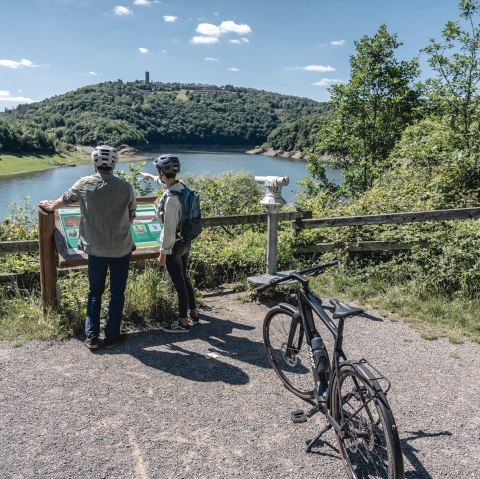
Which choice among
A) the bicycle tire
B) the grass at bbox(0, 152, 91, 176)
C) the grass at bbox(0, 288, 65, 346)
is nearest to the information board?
the grass at bbox(0, 288, 65, 346)

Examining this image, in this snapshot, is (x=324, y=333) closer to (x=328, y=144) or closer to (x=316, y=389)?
(x=316, y=389)

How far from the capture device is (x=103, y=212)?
14.0ft

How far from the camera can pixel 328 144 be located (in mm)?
18844

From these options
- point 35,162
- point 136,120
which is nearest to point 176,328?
point 35,162

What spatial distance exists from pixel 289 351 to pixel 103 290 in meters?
1.89

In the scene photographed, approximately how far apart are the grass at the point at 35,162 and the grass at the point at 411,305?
74.3m

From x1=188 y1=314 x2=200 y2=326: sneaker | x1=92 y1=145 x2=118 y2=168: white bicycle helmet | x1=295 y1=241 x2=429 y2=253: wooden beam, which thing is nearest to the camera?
x1=92 y1=145 x2=118 y2=168: white bicycle helmet

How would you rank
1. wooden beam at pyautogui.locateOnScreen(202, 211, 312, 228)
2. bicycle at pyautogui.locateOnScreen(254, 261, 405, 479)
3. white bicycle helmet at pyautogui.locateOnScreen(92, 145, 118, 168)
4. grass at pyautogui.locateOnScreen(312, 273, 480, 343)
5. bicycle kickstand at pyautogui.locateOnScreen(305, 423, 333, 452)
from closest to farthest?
bicycle at pyautogui.locateOnScreen(254, 261, 405, 479) < bicycle kickstand at pyautogui.locateOnScreen(305, 423, 333, 452) < white bicycle helmet at pyautogui.locateOnScreen(92, 145, 118, 168) < grass at pyautogui.locateOnScreen(312, 273, 480, 343) < wooden beam at pyautogui.locateOnScreen(202, 211, 312, 228)

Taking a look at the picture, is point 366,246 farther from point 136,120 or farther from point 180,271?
point 136,120

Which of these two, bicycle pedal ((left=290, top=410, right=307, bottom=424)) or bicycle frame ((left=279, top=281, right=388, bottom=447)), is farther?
bicycle pedal ((left=290, top=410, right=307, bottom=424))

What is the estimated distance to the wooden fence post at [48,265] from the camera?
4812mm

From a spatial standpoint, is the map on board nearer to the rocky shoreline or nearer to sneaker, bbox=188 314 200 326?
sneaker, bbox=188 314 200 326

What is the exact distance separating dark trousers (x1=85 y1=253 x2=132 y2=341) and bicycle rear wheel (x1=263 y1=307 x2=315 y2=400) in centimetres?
149

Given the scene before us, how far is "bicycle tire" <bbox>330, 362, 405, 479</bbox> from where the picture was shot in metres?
2.57
